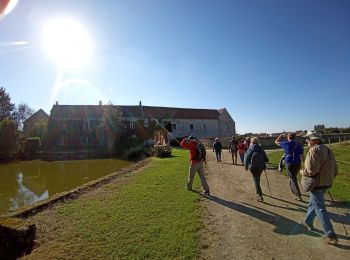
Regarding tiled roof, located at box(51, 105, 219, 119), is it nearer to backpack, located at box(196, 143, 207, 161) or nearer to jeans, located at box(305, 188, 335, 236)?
backpack, located at box(196, 143, 207, 161)

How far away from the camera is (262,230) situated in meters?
6.59

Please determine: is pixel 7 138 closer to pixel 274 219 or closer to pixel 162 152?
pixel 162 152

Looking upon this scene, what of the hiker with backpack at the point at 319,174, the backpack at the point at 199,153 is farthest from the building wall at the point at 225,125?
the hiker with backpack at the point at 319,174

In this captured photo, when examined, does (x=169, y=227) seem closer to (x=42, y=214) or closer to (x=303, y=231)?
(x=303, y=231)

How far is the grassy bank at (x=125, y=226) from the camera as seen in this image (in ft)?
18.2

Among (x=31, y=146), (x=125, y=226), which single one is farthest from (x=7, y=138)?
(x=125, y=226)

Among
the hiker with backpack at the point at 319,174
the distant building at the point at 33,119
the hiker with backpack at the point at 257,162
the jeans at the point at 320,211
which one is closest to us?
the jeans at the point at 320,211

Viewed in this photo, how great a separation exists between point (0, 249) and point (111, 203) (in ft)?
12.8

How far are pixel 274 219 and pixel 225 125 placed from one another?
5991cm

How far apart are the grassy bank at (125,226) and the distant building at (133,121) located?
35.4m

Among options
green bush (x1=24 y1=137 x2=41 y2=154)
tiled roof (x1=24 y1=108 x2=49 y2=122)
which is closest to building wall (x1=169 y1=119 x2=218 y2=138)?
green bush (x1=24 y1=137 x2=41 y2=154)

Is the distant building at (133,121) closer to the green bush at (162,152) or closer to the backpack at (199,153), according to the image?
the green bush at (162,152)

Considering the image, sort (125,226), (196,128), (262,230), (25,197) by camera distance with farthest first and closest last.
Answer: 1. (196,128)
2. (25,197)
3. (125,226)
4. (262,230)

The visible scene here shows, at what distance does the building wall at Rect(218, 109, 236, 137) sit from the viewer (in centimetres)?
6581
